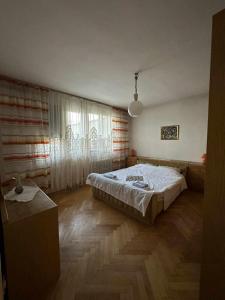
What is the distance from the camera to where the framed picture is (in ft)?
13.1

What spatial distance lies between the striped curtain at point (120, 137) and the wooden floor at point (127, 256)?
2387 millimetres

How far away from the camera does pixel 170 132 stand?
13.5ft

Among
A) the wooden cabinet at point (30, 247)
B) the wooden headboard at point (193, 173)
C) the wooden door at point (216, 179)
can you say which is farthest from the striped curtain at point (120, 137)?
the wooden door at point (216, 179)

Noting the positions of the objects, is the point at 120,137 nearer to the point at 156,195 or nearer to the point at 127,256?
the point at 156,195

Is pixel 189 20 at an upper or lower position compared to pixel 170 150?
upper

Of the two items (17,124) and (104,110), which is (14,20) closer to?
(17,124)

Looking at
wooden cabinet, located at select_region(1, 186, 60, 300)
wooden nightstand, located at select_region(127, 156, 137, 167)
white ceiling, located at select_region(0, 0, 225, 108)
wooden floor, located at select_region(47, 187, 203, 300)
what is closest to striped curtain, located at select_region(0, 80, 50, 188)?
white ceiling, located at select_region(0, 0, 225, 108)

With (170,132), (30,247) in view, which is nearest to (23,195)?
(30,247)

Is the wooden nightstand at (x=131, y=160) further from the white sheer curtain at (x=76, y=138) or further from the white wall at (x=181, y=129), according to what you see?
the white sheer curtain at (x=76, y=138)

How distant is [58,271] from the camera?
4.49 ft

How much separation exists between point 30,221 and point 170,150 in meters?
3.91

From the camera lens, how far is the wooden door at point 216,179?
68 centimetres

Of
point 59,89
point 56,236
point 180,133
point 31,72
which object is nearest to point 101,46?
point 31,72

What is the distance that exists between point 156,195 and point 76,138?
2.39 metres
